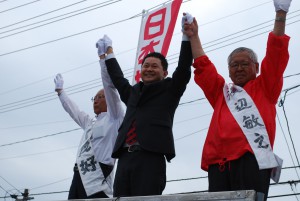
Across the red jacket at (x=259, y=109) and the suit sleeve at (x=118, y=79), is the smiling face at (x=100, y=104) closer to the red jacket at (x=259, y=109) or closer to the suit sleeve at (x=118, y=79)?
the suit sleeve at (x=118, y=79)

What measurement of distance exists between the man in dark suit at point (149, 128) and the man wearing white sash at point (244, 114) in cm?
24

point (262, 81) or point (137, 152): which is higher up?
point (262, 81)

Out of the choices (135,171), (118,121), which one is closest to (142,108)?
(135,171)

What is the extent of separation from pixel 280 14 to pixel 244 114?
2.25 feet

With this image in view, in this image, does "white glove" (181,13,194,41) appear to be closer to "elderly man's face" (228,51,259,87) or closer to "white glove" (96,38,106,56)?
"elderly man's face" (228,51,259,87)

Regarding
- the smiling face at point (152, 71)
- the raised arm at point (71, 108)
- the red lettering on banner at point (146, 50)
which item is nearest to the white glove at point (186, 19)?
the smiling face at point (152, 71)

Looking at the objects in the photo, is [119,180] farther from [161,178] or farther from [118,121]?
[118,121]

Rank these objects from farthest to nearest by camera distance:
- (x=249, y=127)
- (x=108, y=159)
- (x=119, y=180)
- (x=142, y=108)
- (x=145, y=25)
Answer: (x=145, y=25) < (x=108, y=159) < (x=142, y=108) < (x=119, y=180) < (x=249, y=127)

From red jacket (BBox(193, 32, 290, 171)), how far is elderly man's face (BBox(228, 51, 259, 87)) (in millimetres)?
54

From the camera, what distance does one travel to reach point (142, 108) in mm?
3709

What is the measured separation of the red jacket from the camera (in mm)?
3250

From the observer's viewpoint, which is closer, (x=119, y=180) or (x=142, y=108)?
(x=119, y=180)

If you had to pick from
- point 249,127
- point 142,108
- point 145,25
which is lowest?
point 249,127

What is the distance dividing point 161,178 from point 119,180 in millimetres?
286
